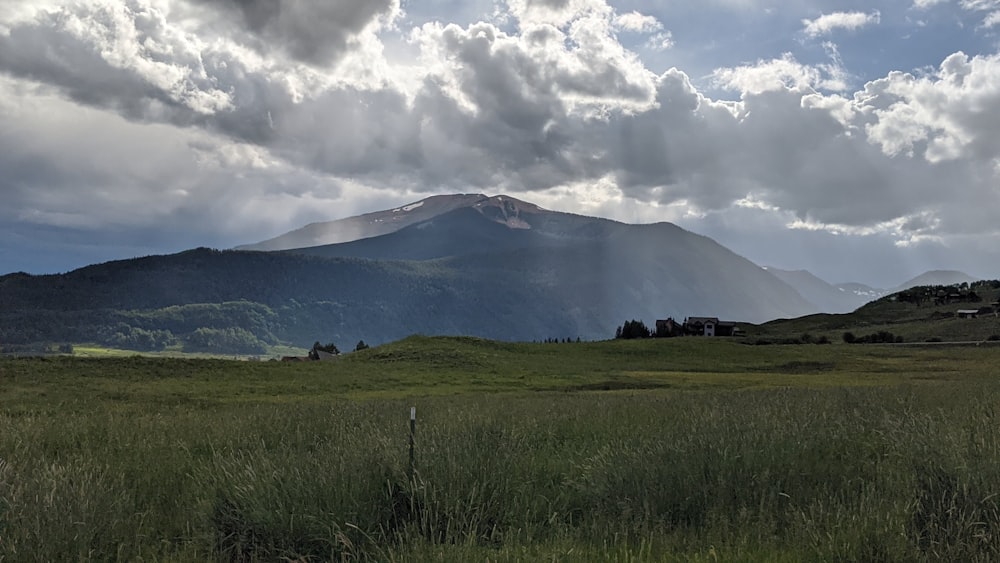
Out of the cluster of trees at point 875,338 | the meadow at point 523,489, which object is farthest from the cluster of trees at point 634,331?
the meadow at point 523,489

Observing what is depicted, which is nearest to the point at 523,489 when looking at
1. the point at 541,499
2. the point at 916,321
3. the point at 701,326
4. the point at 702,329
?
the point at 541,499

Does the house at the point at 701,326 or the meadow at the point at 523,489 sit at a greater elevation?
the house at the point at 701,326

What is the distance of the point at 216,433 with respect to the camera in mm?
13430

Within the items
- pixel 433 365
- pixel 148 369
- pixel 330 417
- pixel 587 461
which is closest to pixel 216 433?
pixel 330 417

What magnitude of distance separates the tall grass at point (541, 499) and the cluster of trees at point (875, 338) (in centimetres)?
8914

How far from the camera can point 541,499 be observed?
880cm

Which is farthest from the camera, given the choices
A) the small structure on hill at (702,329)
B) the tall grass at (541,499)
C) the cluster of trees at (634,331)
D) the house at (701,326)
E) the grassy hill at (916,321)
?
the house at (701,326)

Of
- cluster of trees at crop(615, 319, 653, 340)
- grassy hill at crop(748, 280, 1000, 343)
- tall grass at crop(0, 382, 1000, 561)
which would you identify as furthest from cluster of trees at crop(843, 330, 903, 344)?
tall grass at crop(0, 382, 1000, 561)

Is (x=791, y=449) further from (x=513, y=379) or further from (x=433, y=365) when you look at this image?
(x=433, y=365)

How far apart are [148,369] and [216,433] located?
39101mm

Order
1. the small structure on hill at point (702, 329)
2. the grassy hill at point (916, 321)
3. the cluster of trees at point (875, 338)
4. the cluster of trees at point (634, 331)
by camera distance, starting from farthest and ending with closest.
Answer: the small structure on hill at point (702, 329)
the cluster of trees at point (634, 331)
the cluster of trees at point (875, 338)
the grassy hill at point (916, 321)

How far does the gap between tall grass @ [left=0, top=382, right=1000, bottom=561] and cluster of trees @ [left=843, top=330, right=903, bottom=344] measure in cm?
8914

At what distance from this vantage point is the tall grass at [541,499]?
6.56m

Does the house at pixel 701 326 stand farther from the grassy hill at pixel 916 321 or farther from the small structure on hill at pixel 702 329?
the grassy hill at pixel 916 321
